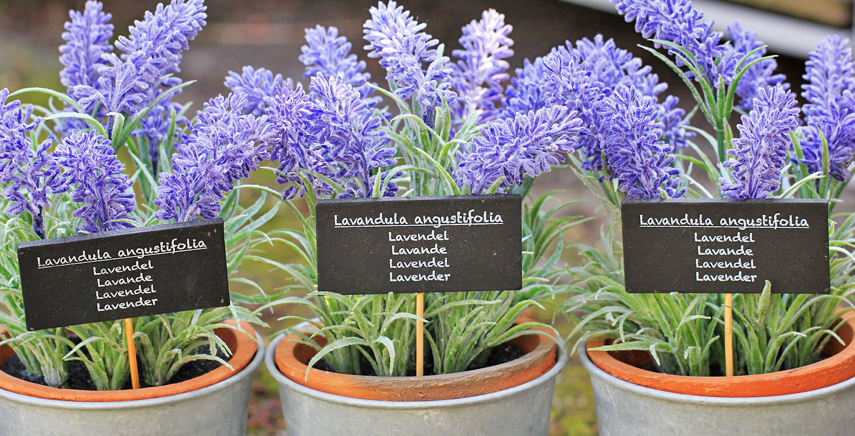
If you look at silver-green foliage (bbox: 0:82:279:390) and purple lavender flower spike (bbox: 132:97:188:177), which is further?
purple lavender flower spike (bbox: 132:97:188:177)

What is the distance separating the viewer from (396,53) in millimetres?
1087

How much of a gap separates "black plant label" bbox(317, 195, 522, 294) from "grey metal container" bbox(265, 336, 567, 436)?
0.51ft

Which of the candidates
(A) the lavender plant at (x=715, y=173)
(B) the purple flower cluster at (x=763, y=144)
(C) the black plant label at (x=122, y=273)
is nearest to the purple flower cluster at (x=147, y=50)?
(C) the black plant label at (x=122, y=273)

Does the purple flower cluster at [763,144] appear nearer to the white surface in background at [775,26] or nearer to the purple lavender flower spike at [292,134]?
the purple lavender flower spike at [292,134]

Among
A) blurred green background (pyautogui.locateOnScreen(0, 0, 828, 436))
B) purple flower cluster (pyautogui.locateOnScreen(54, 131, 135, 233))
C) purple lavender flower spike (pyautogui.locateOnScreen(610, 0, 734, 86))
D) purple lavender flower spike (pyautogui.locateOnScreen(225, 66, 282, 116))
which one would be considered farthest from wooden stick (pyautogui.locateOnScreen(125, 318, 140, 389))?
blurred green background (pyautogui.locateOnScreen(0, 0, 828, 436))

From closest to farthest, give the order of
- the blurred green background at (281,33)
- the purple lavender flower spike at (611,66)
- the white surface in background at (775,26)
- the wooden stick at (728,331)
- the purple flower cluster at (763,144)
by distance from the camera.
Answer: the purple flower cluster at (763,144)
the wooden stick at (728,331)
the purple lavender flower spike at (611,66)
the white surface in background at (775,26)
the blurred green background at (281,33)

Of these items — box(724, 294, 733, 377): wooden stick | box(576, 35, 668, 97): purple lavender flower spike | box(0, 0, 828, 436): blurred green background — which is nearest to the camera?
box(724, 294, 733, 377): wooden stick

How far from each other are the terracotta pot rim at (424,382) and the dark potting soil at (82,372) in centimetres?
19

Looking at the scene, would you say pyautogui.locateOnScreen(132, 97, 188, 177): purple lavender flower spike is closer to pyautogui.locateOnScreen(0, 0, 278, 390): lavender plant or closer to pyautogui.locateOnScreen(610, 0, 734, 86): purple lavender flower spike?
pyautogui.locateOnScreen(0, 0, 278, 390): lavender plant

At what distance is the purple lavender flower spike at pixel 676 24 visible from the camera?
1.11 meters

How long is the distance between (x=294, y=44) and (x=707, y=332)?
4.15m

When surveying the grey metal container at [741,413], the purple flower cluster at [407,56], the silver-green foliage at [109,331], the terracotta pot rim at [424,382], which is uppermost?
the purple flower cluster at [407,56]

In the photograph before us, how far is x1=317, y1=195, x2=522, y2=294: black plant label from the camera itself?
3.48 feet

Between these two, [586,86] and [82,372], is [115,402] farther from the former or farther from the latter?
[586,86]
